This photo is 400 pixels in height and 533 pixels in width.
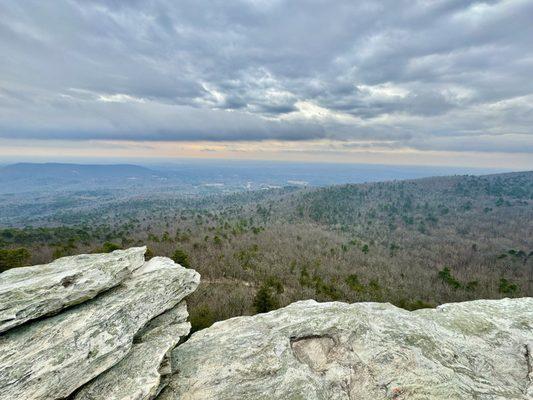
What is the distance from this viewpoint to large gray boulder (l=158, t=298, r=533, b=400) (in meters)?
12.2

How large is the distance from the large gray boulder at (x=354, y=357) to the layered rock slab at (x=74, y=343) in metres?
3.00

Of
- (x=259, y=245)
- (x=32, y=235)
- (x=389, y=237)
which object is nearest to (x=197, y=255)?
(x=259, y=245)

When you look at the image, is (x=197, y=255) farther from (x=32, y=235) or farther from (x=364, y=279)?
(x=32, y=235)

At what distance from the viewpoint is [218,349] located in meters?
15.1

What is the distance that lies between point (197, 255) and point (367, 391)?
269 feet

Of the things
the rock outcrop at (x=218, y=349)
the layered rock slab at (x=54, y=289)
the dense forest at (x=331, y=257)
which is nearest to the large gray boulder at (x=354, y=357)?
the rock outcrop at (x=218, y=349)

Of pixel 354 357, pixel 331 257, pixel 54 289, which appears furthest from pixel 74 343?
pixel 331 257

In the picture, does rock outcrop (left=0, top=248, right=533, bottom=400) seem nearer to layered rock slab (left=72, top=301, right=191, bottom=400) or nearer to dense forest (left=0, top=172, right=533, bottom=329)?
layered rock slab (left=72, top=301, right=191, bottom=400)

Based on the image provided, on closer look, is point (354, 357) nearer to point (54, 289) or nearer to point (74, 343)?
point (74, 343)

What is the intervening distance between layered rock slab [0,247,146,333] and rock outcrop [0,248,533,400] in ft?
0.15

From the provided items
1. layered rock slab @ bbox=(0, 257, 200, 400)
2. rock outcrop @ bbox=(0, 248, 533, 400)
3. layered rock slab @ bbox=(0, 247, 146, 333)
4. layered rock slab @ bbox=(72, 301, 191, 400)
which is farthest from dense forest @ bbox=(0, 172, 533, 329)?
layered rock slab @ bbox=(0, 257, 200, 400)

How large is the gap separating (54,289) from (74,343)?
2.94 metres

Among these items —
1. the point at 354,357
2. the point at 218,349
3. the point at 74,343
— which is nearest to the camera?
the point at 74,343

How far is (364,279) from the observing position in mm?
88562
